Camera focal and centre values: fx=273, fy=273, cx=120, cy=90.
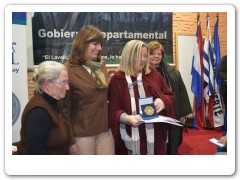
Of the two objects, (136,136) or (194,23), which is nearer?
(136,136)

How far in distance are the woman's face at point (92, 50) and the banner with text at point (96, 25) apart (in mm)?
150

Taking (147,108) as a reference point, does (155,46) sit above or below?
above

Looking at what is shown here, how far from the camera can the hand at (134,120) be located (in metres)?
1.82

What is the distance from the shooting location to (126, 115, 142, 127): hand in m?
1.82

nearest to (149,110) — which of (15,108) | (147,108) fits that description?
(147,108)

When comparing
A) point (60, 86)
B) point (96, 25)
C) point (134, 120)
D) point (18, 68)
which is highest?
point (96, 25)

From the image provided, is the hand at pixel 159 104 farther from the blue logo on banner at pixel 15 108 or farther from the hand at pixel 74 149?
the blue logo on banner at pixel 15 108

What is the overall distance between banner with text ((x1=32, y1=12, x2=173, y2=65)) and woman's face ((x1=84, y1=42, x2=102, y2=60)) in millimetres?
150

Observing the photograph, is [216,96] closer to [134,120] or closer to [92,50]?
[134,120]

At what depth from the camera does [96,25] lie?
1.93m

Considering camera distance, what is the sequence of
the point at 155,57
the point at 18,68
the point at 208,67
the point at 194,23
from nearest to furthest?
the point at 18,68 → the point at 194,23 → the point at 208,67 → the point at 155,57

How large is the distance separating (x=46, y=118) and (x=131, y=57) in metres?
0.72
